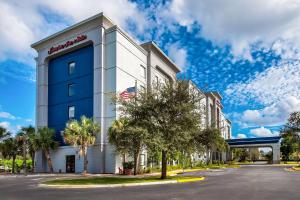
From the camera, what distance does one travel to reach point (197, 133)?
2611cm

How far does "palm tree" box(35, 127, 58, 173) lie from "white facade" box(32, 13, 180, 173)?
88 cm

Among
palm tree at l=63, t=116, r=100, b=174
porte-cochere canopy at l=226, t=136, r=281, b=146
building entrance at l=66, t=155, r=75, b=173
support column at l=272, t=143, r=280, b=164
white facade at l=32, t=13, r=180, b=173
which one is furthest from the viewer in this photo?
porte-cochere canopy at l=226, t=136, r=281, b=146

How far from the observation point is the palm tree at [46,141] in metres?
43.1

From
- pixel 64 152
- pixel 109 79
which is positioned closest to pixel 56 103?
pixel 64 152

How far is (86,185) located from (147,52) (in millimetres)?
33568

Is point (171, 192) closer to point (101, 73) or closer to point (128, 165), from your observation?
point (128, 165)

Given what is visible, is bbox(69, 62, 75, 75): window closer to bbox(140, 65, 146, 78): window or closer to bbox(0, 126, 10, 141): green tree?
bbox(140, 65, 146, 78): window

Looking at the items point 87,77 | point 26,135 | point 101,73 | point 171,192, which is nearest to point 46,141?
point 26,135

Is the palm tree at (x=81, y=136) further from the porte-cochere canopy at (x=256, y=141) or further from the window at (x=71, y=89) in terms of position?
the porte-cochere canopy at (x=256, y=141)

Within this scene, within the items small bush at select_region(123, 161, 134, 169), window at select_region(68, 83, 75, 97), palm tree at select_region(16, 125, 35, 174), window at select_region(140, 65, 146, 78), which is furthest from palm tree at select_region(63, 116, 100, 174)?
window at select_region(140, 65, 146, 78)

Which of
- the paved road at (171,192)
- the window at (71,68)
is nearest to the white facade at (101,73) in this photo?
the window at (71,68)

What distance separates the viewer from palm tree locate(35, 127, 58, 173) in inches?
1697

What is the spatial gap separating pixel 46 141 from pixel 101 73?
1204 centimetres

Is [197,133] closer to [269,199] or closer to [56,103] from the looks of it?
[269,199]
